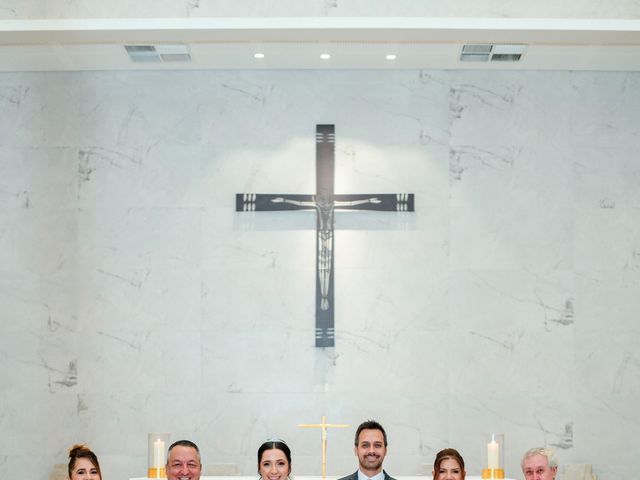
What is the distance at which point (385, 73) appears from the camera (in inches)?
294

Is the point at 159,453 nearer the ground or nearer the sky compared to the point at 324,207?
nearer the ground

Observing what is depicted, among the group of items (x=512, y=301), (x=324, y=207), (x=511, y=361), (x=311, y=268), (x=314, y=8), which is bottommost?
(x=511, y=361)

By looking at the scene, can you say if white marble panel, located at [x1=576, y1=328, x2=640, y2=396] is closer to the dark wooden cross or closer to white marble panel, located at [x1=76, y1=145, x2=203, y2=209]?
the dark wooden cross

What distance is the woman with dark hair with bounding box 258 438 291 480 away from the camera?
485 cm

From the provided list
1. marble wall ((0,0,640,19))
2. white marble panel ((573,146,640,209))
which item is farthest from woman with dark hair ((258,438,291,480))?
white marble panel ((573,146,640,209))

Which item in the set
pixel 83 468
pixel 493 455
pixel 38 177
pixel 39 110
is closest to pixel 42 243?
pixel 38 177

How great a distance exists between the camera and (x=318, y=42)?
269 inches

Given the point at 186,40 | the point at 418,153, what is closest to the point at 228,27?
the point at 186,40

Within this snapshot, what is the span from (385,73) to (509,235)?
1.47m

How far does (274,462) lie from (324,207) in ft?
9.15

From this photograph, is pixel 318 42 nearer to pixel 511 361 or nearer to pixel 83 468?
pixel 511 361

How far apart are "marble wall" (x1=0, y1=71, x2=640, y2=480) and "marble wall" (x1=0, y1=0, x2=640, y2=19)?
2.85 feet

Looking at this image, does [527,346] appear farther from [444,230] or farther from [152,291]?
[152,291]

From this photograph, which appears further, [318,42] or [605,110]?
[605,110]
